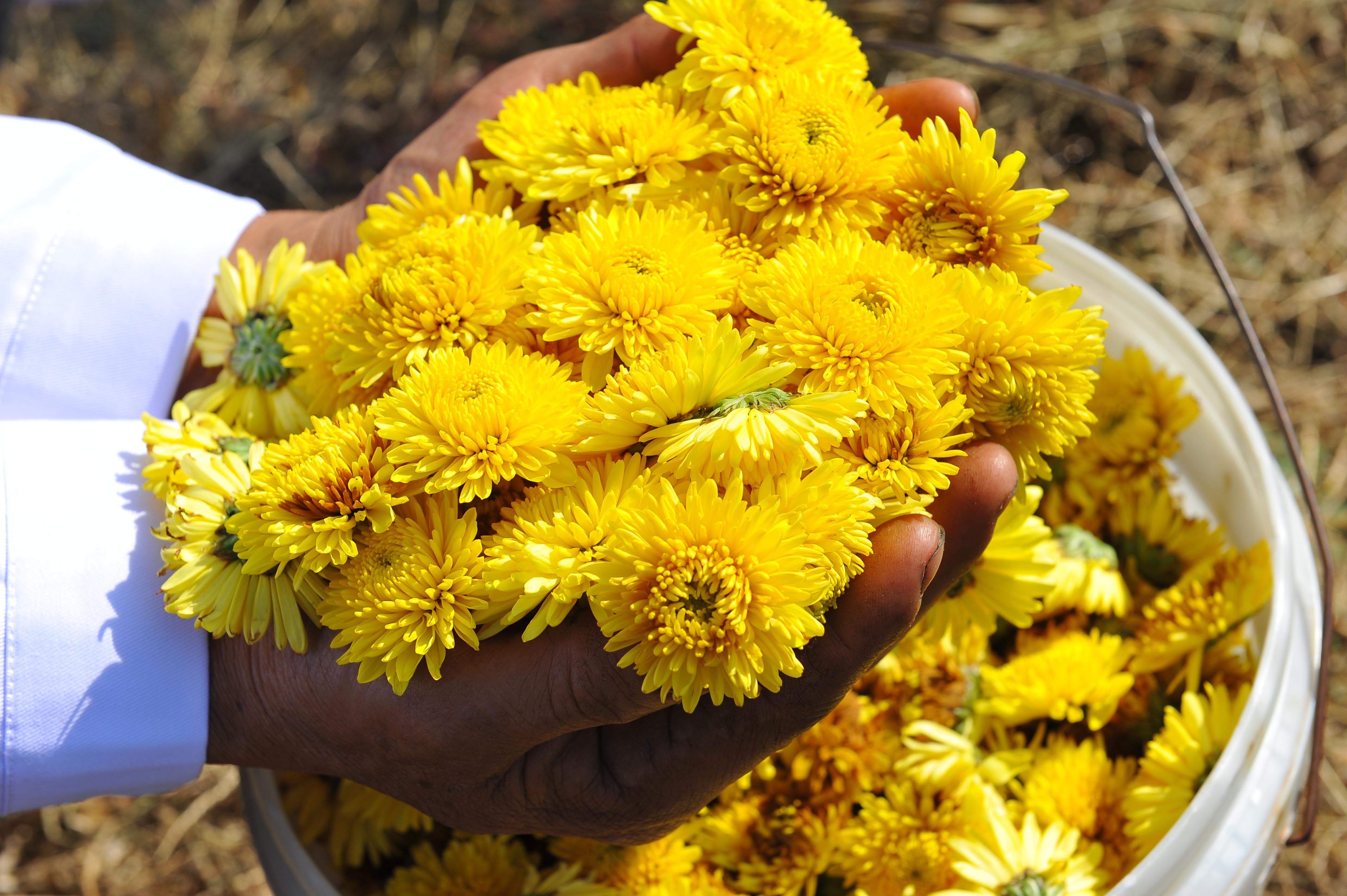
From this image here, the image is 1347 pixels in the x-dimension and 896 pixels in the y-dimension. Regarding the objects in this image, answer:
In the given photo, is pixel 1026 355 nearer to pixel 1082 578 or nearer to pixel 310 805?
pixel 1082 578

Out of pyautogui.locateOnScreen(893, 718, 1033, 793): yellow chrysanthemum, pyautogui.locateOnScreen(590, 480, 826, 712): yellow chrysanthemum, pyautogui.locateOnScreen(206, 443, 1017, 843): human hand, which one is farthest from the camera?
pyautogui.locateOnScreen(893, 718, 1033, 793): yellow chrysanthemum

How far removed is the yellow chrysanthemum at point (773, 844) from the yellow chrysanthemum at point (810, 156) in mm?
641

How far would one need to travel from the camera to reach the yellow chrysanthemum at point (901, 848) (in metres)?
1.08

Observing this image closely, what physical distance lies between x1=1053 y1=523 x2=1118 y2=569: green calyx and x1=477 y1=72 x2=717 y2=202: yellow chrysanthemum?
66 centimetres

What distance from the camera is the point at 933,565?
764 millimetres

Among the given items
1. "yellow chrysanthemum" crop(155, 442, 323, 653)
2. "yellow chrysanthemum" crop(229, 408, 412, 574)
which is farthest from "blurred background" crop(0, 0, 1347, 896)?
"yellow chrysanthemum" crop(229, 408, 412, 574)

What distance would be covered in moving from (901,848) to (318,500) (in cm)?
71

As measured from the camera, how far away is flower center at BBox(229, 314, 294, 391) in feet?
3.33

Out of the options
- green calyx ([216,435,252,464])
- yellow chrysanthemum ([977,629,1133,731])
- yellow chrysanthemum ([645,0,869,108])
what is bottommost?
yellow chrysanthemum ([977,629,1133,731])

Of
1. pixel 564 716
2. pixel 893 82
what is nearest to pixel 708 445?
pixel 564 716

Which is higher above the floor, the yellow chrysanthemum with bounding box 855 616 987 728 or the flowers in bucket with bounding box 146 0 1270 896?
the flowers in bucket with bounding box 146 0 1270 896

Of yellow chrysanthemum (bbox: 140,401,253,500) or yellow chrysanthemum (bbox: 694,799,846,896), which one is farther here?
yellow chrysanthemum (bbox: 694,799,846,896)

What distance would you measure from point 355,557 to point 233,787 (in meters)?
1.21

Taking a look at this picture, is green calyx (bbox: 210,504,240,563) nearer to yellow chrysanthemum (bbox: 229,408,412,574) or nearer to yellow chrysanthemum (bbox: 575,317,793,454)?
yellow chrysanthemum (bbox: 229,408,412,574)
